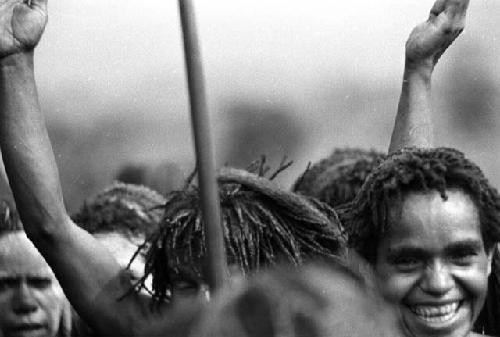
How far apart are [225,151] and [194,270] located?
11.5ft

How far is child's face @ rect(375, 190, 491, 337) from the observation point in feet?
12.3

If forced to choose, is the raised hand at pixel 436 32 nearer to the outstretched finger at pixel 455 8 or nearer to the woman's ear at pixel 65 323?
the outstretched finger at pixel 455 8

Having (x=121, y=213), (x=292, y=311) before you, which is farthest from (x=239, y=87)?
(x=292, y=311)

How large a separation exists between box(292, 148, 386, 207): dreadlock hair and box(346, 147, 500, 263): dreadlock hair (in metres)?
0.72

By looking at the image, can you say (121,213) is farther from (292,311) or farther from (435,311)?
(292,311)

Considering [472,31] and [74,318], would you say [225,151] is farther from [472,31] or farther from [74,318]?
[74,318]

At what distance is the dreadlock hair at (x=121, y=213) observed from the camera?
5246 mm

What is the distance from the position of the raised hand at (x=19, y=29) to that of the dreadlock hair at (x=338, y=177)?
90cm

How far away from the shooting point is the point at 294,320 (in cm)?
223

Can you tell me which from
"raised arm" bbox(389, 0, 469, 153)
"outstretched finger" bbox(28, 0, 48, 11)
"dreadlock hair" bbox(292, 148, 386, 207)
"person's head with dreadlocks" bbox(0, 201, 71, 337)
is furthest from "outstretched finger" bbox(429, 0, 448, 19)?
"person's head with dreadlocks" bbox(0, 201, 71, 337)

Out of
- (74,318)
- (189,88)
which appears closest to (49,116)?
(74,318)

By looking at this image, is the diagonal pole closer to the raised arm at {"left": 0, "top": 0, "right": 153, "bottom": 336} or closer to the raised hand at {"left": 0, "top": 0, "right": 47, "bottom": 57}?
the raised arm at {"left": 0, "top": 0, "right": 153, "bottom": 336}

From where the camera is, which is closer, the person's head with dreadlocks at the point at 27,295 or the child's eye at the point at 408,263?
the child's eye at the point at 408,263

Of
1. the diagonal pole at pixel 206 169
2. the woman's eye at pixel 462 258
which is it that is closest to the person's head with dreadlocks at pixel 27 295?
the woman's eye at pixel 462 258
